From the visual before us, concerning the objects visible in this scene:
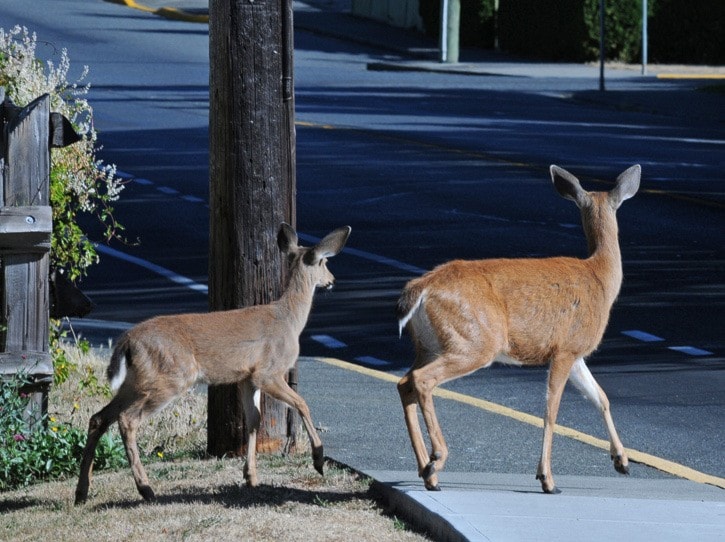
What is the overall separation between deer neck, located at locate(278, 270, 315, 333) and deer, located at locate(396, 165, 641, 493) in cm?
55

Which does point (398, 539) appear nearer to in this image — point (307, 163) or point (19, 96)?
point (19, 96)

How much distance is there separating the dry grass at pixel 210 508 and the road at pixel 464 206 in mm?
909

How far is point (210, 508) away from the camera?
6918mm

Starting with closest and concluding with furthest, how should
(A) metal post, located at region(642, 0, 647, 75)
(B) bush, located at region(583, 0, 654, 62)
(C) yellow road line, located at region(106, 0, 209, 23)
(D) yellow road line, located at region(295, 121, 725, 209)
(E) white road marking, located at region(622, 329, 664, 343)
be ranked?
(E) white road marking, located at region(622, 329, 664, 343) < (D) yellow road line, located at region(295, 121, 725, 209) < (A) metal post, located at region(642, 0, 647, 75) < (B) bush, located at region(583, 0, 654, 62) < (C) yellow road line, located at region(106, 0, 209, 23)

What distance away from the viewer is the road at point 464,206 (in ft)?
35.6

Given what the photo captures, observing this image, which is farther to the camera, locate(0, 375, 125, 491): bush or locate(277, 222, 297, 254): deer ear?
locate(0, 375, 125, 491): bush

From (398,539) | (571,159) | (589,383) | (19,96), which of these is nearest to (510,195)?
(571,159)

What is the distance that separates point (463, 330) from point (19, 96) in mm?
3942

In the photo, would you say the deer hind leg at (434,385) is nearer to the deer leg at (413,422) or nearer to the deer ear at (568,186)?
the deer leg at (413,422)

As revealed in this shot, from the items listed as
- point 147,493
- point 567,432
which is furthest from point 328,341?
point 147,493

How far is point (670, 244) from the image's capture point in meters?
16.5

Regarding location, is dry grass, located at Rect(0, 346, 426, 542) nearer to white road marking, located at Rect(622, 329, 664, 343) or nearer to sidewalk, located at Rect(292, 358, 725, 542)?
sidewalk, located at Rect(292, 358, 725, 542)

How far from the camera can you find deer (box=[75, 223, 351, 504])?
275 inches

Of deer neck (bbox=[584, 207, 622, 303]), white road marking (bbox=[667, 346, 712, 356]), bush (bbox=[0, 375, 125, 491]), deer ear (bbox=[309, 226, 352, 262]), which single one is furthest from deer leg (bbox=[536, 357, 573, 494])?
white road marking (bbox=[667, 346, 712, 356])
